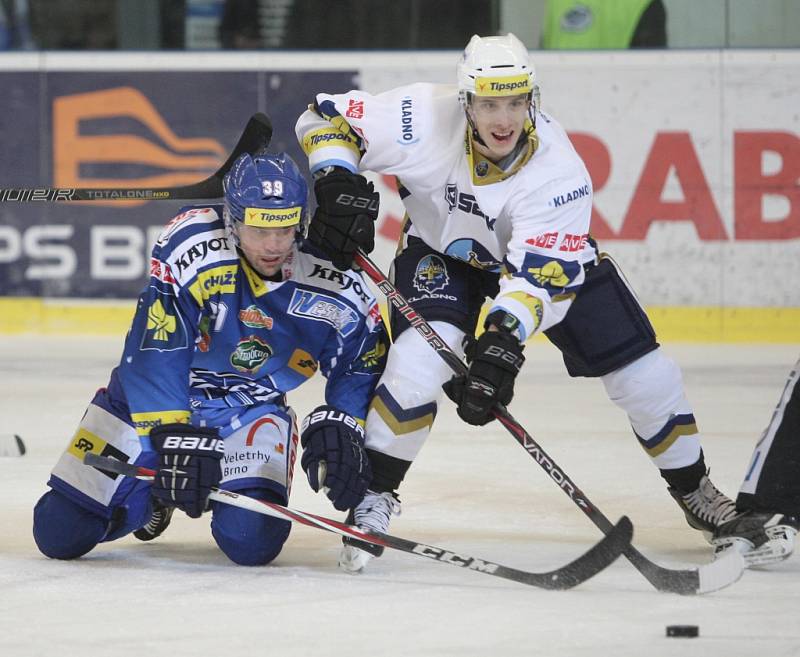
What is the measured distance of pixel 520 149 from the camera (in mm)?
3225

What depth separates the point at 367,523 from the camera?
312 centimetres

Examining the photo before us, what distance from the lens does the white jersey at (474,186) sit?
10.2ft

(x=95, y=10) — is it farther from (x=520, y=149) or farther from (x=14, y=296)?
(x=520, y=149)

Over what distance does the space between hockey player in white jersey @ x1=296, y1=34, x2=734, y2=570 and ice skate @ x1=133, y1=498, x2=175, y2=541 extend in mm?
468

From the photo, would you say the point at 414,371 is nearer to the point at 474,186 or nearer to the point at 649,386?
the point at 474,186

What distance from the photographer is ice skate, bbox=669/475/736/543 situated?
3.32 meters

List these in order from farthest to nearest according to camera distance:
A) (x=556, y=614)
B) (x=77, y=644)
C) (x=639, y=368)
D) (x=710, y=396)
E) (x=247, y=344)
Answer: (x=710, y=396)
(x=639, y=368)
(x=247, y=344)
(x=556, y=614)
(x=77, y=644)

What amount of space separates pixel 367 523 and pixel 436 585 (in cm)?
24

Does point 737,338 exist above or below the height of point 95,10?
below

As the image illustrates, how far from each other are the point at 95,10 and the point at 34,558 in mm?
4165

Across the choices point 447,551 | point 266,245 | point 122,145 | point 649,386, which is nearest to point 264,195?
point 266,245

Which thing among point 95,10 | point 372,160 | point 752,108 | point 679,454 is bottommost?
point 679,454

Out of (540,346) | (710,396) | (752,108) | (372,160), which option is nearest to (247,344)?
(372,160)

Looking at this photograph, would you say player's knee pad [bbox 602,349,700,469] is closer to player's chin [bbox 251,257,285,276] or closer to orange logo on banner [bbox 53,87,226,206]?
player's chin [bbox 251,257,285,276]
